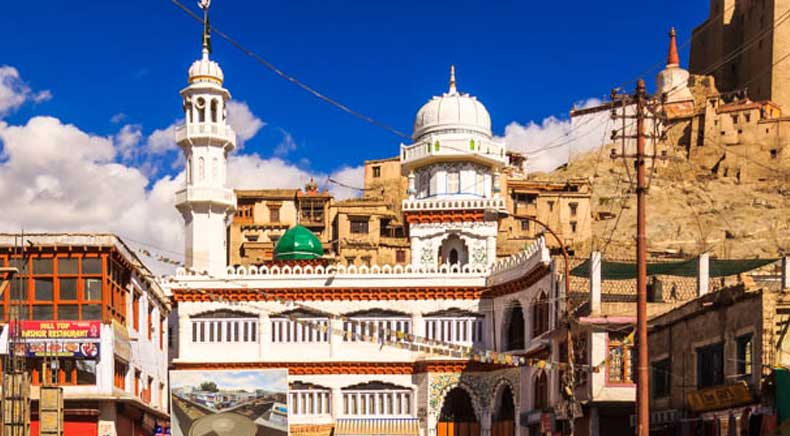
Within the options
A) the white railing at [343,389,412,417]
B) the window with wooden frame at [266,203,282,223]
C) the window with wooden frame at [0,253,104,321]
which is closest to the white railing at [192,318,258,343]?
the white railing at [343,389,412,417]

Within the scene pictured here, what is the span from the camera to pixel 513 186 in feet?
339

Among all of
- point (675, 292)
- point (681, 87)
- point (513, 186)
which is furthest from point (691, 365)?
point (681, 87)

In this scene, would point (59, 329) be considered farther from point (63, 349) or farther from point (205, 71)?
point (205, 71)

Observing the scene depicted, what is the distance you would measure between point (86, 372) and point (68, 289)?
331 cm

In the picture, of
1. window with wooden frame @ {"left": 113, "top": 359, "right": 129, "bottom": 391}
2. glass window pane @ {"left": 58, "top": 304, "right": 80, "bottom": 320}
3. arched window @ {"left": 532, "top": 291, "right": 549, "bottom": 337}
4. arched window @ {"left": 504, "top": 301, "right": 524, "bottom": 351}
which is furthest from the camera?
arched window @ {"left": 504, "top": 301, "right": 524, "bottom": 351}

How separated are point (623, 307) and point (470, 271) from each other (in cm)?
1704

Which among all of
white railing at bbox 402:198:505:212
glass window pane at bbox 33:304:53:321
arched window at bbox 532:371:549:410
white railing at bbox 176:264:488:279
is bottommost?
arched window at bbox 532:371:549:410

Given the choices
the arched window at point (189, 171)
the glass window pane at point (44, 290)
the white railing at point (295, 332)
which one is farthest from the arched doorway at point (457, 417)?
the glass window pane at point (44, 290)

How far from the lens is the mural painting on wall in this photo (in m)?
53.3

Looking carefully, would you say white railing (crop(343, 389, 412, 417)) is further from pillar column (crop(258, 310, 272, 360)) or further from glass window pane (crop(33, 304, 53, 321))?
glass window pane (crop(33, 304, 53, 321))

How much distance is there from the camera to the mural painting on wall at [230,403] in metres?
53.3

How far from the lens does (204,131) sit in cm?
6569

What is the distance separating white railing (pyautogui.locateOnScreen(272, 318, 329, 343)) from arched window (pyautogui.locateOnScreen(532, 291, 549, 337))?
1096 centimetres

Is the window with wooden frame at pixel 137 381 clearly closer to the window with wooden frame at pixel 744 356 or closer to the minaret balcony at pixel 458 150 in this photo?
the minaret balcony at pixel 458 150
